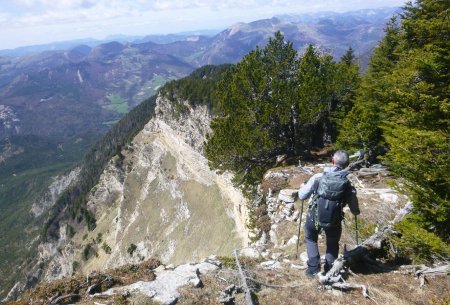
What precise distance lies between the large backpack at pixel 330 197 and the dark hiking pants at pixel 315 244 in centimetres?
38

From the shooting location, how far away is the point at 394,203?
57.6 ft

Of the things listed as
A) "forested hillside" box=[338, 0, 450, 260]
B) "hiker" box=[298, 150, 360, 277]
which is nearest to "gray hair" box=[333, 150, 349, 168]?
"hiker" box=[298, 150, 360, 277]

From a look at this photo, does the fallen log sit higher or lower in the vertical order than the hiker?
lower

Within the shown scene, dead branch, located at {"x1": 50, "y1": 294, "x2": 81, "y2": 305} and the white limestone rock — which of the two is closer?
dead branch, located at {"x1": 50, "y1": 294, "x2": 81, "y2": 305}

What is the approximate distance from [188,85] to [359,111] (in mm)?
56222

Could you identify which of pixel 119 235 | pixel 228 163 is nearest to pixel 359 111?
pixel 228 163

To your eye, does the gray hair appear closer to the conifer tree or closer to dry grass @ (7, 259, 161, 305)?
dry grass @ (7, 259, 161, 305)

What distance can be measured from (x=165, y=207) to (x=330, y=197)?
6581cm

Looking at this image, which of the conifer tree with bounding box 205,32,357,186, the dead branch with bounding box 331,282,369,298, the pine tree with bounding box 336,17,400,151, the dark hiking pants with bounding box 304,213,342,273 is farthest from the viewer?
the conifer tree with bounding box 205,32,357,186

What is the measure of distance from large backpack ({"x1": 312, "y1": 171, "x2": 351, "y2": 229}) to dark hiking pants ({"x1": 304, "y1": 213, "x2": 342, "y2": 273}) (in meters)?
0.38

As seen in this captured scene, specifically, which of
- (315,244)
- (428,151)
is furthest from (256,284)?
(428,151)

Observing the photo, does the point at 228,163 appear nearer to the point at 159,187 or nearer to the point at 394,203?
the point at 394,203

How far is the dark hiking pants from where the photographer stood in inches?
412

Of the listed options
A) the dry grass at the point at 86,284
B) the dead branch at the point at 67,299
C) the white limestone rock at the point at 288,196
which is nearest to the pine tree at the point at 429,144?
the dry grass at the point at 86,284
